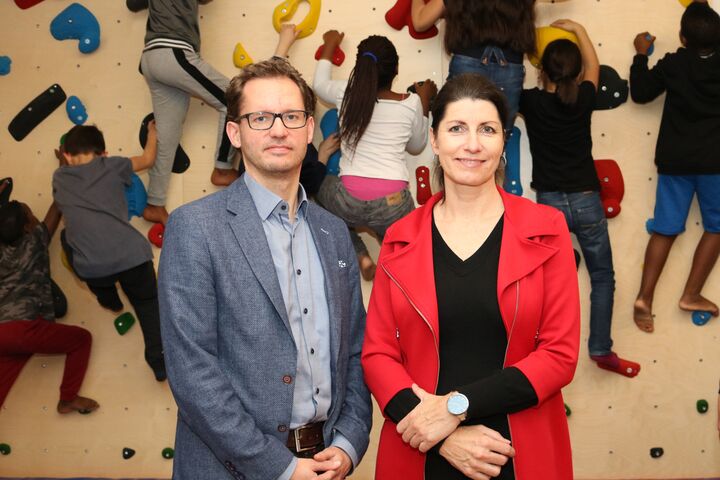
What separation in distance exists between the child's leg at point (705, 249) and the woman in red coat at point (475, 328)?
7.53 ft

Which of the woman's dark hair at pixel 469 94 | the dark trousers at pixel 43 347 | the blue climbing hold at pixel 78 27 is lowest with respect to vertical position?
the dark trousers at pixel 43 347

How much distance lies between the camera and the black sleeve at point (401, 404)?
1903 millimetres

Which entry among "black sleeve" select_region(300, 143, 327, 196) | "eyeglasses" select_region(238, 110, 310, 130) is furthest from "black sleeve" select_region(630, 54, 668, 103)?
"eyeglasses" select_region(238, 110, 310, 130)

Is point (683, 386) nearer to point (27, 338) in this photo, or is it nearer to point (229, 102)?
point (229, 102)

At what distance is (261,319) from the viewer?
188 cm

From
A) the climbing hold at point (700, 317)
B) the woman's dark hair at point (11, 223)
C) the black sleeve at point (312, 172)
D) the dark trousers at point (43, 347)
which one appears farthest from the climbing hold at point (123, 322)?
the climbing hold at point (700, 317)

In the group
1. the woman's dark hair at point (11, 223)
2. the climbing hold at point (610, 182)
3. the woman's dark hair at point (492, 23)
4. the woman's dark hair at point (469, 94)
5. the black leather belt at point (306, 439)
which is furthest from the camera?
the climbing hold at point (610, 182)

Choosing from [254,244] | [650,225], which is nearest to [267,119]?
[254,244]

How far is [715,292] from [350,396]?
2895 millimetres

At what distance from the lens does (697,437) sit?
4188 millimetres

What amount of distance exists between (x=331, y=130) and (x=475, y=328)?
2375mm

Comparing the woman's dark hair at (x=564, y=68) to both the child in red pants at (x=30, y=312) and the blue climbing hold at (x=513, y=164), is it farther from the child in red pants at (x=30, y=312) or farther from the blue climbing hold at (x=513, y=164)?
the child in red pants at (x=30, y=312)

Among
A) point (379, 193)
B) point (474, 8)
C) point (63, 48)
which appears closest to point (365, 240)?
point (379, 193)

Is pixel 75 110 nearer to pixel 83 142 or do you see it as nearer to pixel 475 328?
pixel 83 142
